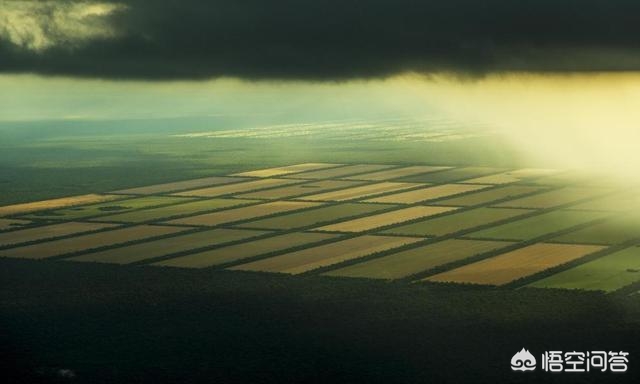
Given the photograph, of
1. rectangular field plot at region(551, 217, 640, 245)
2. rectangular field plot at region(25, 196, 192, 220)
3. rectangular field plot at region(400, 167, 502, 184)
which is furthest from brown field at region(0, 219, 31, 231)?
rectangular field plot at region(400, 167, 502, 184)

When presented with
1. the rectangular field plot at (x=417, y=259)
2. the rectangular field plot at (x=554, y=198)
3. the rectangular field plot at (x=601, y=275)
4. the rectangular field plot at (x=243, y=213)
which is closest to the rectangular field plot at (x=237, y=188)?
the rectangular field plot at (x=243, y=213)

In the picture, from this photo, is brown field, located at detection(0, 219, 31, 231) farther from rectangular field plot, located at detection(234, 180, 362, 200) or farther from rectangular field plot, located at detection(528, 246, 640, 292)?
rectangular field plot, located at detection(528, 246, 640, 292)

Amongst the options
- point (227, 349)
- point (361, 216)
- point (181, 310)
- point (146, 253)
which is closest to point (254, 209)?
point (361, 216)

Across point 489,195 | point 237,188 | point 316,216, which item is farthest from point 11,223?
point 489,195

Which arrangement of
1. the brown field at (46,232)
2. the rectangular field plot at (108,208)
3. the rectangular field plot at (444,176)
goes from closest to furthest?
the brown field at (46,232) < the rectangular field plot at (108,208) < the rectangular field plot at (444,176)

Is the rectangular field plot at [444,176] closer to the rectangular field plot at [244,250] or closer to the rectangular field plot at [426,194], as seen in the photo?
the rectangular field plot at [426,194]

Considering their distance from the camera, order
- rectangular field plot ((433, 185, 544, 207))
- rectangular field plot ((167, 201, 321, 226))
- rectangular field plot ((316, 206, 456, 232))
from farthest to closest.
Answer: rectangular field plot ((433, 185, 544, 207)) < rectangular field plot ((167, 201, 321, 226)) < rectangular field plot ((316, 206, 456, 232))
